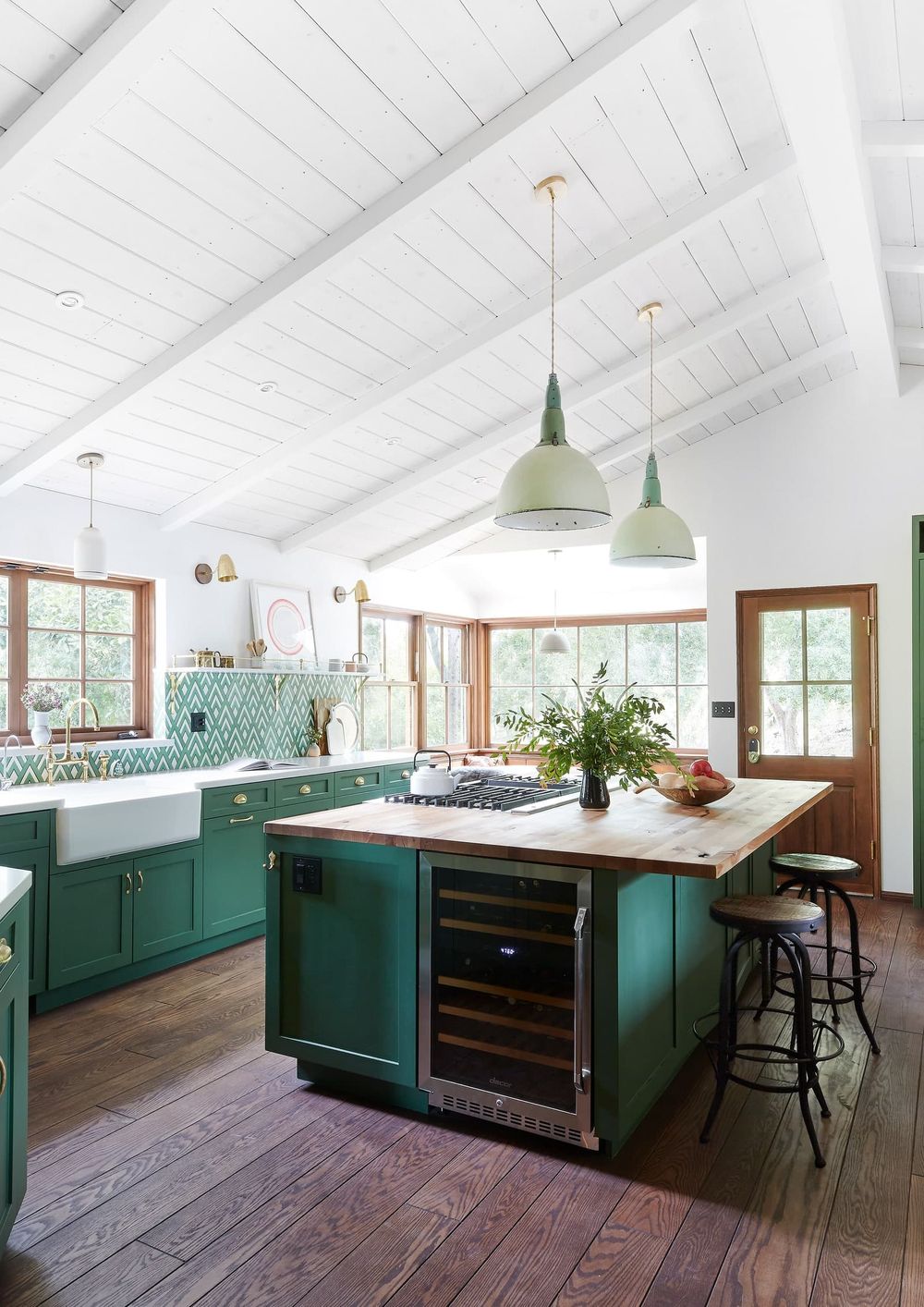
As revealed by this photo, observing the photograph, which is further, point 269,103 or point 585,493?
point 585,493

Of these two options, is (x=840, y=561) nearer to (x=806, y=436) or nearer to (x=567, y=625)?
(x=806, y=436)

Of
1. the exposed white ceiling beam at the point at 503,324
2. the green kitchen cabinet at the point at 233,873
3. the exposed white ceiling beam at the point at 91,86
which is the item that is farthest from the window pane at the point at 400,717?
the exposed white ceiling beam at the point at 91,86

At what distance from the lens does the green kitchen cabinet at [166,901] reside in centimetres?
390

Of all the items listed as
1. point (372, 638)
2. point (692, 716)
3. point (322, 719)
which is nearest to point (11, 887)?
point (322, 719)

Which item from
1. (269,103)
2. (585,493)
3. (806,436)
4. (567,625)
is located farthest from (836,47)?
(567,625)

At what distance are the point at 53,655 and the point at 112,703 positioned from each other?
0.42 metres

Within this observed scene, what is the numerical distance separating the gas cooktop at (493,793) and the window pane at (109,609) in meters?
2.09

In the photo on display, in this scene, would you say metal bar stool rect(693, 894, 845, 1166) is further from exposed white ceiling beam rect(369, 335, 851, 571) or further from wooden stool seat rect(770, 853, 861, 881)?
exposed white ceiling beam rect(369, 335, 851, 571)

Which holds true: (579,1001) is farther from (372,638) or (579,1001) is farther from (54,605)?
(372,638)

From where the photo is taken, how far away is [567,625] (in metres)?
7.90

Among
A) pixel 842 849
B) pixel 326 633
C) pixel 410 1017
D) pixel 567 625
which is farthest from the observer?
pixel 567 625

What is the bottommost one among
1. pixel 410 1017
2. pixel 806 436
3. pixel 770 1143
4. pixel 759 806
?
pixel 770 1143

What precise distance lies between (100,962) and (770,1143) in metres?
2.67

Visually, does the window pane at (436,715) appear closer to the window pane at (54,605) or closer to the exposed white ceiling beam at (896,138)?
the window pane at (54,605)
